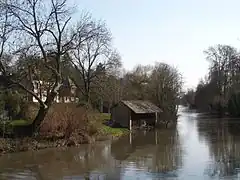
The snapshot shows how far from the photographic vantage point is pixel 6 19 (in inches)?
1229

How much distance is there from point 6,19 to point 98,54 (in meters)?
21.0

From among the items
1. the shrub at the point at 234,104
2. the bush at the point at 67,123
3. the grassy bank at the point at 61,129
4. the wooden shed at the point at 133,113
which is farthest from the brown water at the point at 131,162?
the shrub at the point at 234,104

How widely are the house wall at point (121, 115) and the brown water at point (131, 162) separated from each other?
14.8 metres

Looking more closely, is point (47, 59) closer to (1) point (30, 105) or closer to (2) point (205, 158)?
(1) point (30, 105)

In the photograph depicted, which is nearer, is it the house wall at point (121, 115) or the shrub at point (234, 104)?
the house wall at point (121, 115)

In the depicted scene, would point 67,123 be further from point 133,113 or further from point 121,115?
point 133,113

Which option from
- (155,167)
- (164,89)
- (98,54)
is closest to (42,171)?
(155,167)

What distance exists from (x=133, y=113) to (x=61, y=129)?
745 inches

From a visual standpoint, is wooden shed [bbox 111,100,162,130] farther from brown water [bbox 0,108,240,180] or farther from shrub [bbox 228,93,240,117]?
shrub [bbox 228,93,240,117]

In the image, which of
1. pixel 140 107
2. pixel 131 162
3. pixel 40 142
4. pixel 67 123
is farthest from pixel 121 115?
pixel 131 162

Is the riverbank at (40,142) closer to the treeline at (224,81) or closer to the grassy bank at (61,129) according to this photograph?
the grassy bank at (61,129)

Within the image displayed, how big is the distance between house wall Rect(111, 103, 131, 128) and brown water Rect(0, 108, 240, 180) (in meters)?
14.8

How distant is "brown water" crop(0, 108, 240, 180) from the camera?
19891mm

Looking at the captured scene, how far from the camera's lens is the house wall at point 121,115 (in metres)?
49.4
